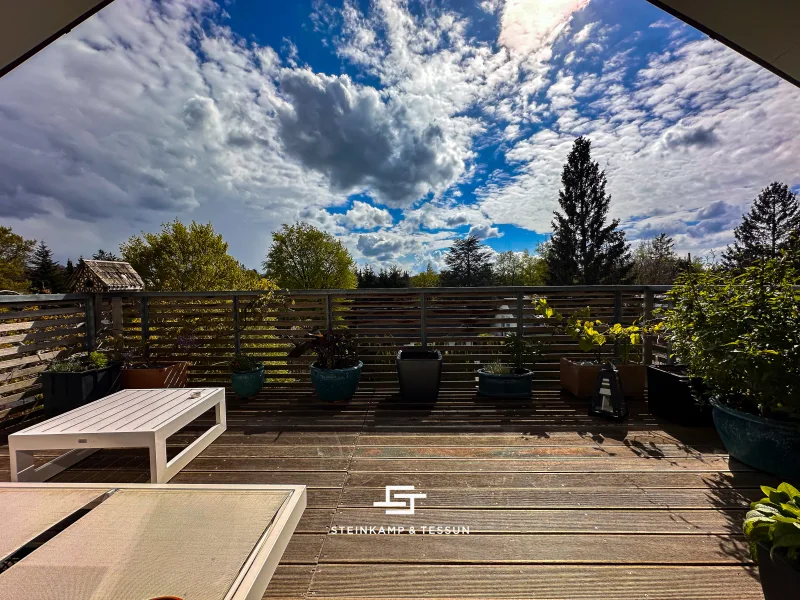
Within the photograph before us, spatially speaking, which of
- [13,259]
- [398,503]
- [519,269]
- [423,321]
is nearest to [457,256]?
[519,269]

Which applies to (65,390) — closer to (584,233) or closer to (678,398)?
(678,398)

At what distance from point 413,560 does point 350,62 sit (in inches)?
205

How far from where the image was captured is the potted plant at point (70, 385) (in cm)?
278

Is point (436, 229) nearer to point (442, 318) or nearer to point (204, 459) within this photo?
point (442, 318)

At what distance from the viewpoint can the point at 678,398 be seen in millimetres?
2621

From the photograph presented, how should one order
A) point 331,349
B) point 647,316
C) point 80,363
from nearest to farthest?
point 80,363
point 331,349
point 647,316

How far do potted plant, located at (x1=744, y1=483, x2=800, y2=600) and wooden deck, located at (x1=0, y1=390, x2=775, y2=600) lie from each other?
34 centimetres

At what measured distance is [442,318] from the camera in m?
3.68

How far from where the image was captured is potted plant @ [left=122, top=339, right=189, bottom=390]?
320 cm

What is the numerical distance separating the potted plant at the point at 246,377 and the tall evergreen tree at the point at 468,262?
16.4 m

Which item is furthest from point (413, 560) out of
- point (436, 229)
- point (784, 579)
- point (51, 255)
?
point (51, 255)

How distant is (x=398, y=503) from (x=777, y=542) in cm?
131

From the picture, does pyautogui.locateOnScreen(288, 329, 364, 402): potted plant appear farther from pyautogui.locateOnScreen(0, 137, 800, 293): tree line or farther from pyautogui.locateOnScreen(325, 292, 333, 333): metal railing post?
pyautogui.locateOnScreen(0, 137, 800, 293): tree line

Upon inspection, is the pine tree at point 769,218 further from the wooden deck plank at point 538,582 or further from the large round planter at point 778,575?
the large round planter at point 778,575
